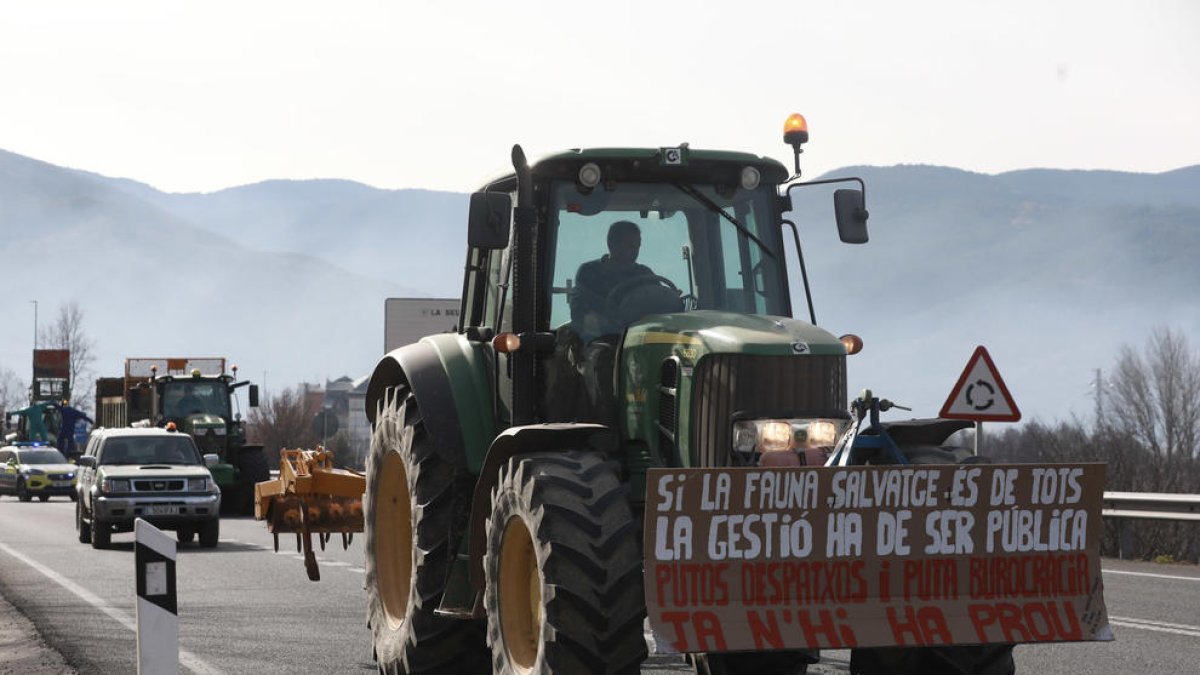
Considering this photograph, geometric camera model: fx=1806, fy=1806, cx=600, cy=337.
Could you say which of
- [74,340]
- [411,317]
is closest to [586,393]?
[411,317]

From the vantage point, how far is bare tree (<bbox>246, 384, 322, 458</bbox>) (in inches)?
3538

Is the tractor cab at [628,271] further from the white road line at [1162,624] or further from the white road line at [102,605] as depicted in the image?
the white road line at [1162,624]

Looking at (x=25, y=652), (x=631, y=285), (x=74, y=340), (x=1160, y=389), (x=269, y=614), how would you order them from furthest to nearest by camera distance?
(x=74, y=340) → (x=1160, y=389) → (x=269, y=614) → (x=25, y=652) → (x=631, y=285)

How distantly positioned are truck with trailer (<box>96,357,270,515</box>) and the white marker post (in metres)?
27.4

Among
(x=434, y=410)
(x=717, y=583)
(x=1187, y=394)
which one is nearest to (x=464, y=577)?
(x=434, y=410)

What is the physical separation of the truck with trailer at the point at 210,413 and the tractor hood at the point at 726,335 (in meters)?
26.5

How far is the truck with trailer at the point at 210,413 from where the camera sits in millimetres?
34969

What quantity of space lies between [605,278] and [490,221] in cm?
76

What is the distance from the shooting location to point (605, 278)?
358 inches

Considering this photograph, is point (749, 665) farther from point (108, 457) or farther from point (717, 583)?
point (108, 457)

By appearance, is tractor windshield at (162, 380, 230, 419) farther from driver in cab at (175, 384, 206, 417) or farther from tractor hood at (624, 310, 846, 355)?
tractor hood at (624, 310, 846, 355)

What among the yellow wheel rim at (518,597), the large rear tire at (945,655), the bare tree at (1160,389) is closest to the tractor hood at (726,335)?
the large rear tire at (945,655)

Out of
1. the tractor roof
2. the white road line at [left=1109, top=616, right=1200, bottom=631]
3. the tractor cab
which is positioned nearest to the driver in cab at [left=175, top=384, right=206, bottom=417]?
the white road line at [left=1109, top=616, right=1200, bottom=631]

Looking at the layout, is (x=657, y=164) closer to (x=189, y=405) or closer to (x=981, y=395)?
(x=981, y=395)
